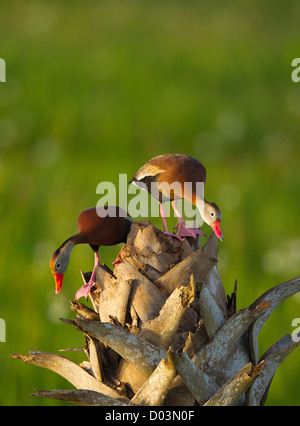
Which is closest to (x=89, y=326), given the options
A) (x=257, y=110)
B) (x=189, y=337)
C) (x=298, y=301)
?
(x=189, y=337)

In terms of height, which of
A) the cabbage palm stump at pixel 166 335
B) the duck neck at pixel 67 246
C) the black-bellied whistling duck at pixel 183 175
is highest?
the black-bellied whistling duck at pixel 183 175

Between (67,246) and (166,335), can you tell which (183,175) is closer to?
(67,246)

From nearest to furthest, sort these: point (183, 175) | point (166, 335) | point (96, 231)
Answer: point (166, 335)
point (96, 231)
point (183, 175)

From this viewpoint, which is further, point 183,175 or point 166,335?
point 183,175

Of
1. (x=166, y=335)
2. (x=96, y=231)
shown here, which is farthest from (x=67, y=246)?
(x=166, y=335)

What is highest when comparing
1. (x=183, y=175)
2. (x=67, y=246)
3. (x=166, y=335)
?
(x=183, y=175)

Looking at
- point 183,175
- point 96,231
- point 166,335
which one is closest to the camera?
point 166,335

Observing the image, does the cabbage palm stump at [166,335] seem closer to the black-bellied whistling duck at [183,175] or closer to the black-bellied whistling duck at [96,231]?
the black-bellied whistling duck at [96,231]

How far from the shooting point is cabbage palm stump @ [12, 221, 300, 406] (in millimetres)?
1023

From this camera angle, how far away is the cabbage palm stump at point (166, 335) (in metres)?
1.02

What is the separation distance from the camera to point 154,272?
1125 mm

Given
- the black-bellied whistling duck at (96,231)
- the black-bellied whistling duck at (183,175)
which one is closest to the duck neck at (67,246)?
the black-bellied whistling duck at (96,231)

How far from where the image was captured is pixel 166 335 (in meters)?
1.06

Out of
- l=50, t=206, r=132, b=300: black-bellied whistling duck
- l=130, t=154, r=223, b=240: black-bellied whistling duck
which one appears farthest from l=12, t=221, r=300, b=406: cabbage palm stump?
l=130, t=154, r=223, b=240: black-bellied whistling duck
